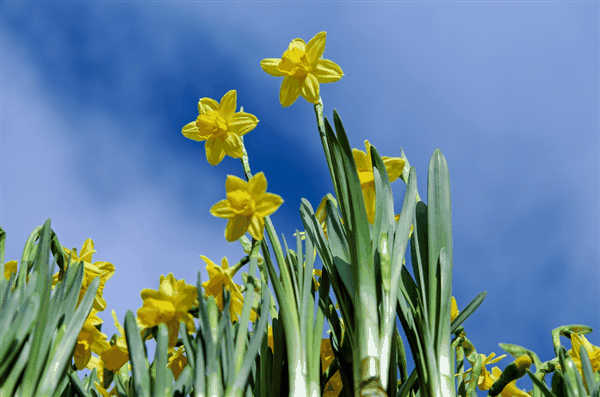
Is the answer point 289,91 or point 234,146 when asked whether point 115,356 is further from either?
point 289,91

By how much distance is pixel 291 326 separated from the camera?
1231 mm

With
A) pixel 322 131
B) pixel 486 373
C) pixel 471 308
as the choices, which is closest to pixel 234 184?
pixel 322 131

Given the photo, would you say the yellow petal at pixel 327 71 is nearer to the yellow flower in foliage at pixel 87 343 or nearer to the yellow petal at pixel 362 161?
the yellow petal at pixel 362 161

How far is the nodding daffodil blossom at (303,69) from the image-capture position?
4.86 ft

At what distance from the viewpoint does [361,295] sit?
3.96ft

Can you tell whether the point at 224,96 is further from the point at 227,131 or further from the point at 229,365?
the point at 229,365

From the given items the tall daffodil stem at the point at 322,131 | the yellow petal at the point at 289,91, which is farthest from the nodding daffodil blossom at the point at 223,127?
the tall daffodil stem at the point at 322,131

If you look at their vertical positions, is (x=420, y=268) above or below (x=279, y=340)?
above

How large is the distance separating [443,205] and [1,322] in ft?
4.00

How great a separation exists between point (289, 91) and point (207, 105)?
298 mm

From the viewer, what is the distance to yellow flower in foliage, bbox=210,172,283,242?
1330mm

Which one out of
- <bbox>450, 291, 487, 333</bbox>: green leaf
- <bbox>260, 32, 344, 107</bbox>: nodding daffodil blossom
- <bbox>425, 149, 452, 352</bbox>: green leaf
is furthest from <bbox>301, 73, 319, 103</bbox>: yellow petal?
<bbox>450, 291, 487, 333</bbox>: green leaf

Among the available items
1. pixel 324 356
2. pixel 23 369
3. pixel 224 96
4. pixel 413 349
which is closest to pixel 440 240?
pixel 413 349

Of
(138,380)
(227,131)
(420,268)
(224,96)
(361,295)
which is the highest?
(224,96)
